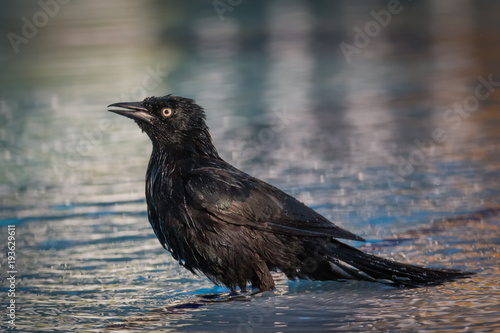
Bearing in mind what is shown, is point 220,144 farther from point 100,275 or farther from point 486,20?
point 486,20

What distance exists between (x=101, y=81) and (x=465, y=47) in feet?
20.0

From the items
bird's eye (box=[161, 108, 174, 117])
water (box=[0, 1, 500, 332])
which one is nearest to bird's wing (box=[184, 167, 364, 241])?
water (box=[0, 1, 500, 332])

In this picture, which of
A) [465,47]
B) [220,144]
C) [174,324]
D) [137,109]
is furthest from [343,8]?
[174,324]

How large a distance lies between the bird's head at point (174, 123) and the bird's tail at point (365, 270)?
1060 mm

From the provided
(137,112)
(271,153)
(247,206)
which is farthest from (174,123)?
(271,153)

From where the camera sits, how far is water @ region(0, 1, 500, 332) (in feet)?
19.1

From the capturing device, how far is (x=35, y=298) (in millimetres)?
6148

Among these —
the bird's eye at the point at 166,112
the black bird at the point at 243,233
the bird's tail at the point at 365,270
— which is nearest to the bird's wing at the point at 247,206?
the black bird at the point at 243,233

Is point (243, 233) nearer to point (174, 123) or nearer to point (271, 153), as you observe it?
point (174, 123)

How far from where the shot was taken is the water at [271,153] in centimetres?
581

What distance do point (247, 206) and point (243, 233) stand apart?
0.18 m

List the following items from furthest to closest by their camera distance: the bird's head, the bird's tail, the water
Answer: the bird's head < the bird's tail < the water

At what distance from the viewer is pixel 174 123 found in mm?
6582

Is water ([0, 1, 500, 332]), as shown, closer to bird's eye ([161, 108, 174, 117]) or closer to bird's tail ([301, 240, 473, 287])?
bird's tail ([301, 240, 473, 287])
